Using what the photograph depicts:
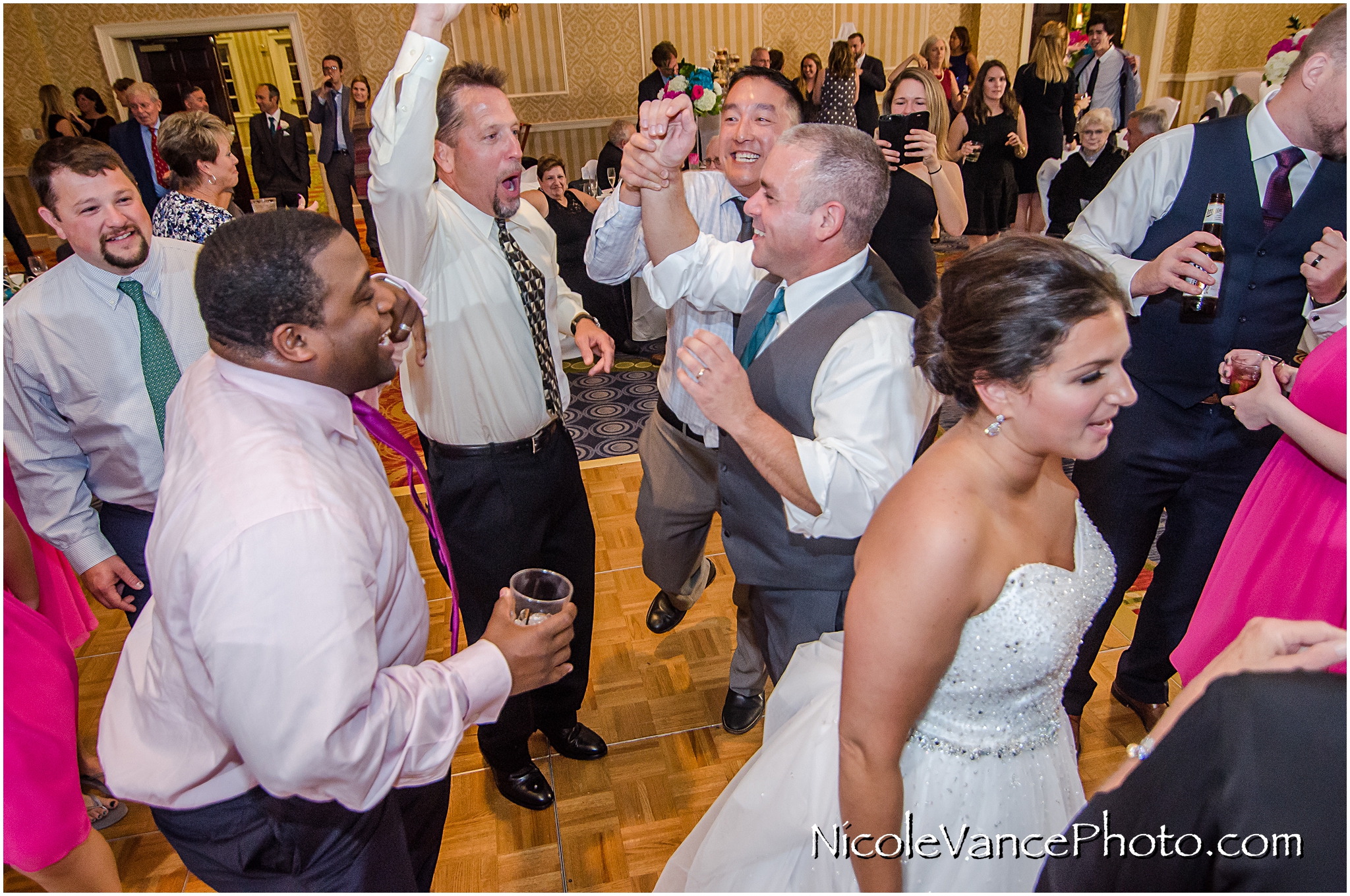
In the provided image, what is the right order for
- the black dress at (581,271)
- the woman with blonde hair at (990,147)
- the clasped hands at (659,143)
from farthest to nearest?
the woman with blonde hair at (990,147) < the black dress at (581,271) < the clasped hands at (659,143)

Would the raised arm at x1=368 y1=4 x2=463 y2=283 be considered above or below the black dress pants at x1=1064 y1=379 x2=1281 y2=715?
above

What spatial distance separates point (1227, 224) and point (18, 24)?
11873 mm

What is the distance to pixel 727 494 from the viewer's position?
186 centimetres

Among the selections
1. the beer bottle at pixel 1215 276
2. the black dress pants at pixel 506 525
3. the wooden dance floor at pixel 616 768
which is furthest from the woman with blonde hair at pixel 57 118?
the beer bottle at pixel 1215 276

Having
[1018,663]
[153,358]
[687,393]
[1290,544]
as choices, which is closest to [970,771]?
[1018,663]

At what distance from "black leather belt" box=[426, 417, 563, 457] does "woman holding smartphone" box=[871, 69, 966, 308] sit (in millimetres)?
1690

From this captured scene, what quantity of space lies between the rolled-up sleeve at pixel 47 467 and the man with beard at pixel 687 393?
1.40 meters

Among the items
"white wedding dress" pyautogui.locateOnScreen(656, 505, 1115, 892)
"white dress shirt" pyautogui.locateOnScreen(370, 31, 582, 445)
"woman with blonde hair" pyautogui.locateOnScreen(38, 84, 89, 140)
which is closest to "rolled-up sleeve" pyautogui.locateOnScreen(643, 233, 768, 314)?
"white dress shirt" pyautogui.locateOnScreen(370, 31, 582, 445)

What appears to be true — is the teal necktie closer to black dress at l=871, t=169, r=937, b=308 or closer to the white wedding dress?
the white wedding dress

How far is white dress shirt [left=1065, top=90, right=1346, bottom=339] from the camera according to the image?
6.31ft

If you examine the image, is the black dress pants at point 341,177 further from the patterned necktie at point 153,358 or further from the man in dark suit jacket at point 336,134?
the patterned necktie at point 153,358

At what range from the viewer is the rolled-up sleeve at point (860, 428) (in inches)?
58.5

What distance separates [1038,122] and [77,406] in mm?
7326

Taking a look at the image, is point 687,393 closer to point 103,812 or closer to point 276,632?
point 276,632
